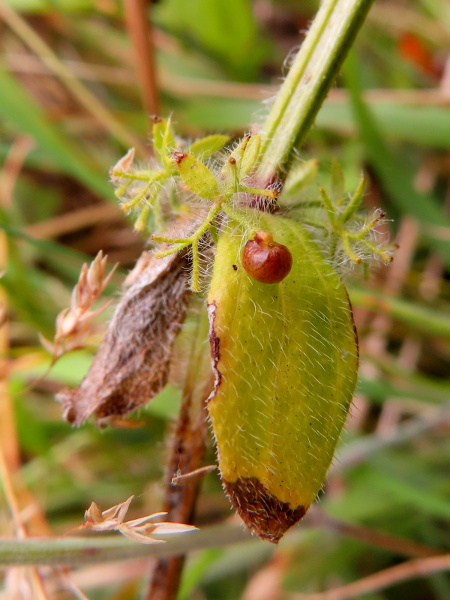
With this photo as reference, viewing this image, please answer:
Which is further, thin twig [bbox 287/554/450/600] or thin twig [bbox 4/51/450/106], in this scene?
thin twig [bbox 4/51/450/106]

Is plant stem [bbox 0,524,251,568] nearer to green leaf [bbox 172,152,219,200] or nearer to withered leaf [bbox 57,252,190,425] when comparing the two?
withered leaf [bbox 57,252,190,425]

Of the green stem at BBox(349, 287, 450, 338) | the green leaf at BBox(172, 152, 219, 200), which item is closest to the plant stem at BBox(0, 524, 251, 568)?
the green leaf at BBox(172, 152, 219, 200)

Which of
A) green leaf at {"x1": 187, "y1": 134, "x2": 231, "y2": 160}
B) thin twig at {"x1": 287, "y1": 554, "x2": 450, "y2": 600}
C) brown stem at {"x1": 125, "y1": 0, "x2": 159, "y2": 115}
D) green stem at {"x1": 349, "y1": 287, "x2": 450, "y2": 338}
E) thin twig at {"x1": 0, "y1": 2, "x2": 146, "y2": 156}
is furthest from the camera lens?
thin twig at {"x1": 0, "y1": 2, "x2": 146, "y2": 156}

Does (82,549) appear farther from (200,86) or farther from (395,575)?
(200,86)

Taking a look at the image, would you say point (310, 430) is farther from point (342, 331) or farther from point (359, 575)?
point (359, 575)

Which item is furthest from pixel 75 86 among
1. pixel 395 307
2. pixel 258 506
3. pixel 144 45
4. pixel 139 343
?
pixel 258 506

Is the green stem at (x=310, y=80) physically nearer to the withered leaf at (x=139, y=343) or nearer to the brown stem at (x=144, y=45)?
Answer: the withered leaf at (x=139, y=343)
